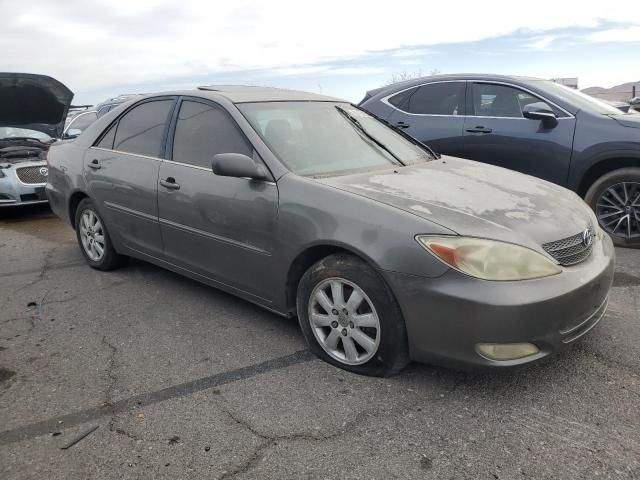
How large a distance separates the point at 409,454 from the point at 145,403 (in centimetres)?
135

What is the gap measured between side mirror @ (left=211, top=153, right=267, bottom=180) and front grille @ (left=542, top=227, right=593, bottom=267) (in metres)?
1.64

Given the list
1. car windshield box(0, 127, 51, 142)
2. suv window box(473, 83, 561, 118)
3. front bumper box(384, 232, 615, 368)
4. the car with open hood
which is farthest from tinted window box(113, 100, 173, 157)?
car windshield box(0, 127, 51, 142)

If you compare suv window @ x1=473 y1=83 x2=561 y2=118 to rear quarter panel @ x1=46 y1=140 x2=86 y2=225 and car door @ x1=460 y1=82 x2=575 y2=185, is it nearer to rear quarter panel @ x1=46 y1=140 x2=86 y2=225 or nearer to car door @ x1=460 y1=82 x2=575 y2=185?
car door @ x1=460 y1=82 x2=575 y2=185

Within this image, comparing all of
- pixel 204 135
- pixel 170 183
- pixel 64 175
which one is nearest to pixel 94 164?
pixel 64 175

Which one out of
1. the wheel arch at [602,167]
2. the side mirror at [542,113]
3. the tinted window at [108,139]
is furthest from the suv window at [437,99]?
the tinted window at [108,139]

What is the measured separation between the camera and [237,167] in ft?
10.5

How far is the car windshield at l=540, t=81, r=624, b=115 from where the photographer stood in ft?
17.8

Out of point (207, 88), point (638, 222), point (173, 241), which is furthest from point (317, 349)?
point (638, 222)

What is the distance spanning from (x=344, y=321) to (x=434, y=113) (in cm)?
394

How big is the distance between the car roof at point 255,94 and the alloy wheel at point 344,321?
5.15 feet

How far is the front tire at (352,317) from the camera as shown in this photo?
108 inches

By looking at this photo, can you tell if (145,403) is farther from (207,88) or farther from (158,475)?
(207,88)

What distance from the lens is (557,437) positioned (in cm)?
239

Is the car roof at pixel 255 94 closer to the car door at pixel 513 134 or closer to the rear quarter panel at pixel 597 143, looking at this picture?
the car door at pixel 513 134
